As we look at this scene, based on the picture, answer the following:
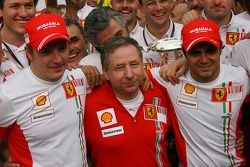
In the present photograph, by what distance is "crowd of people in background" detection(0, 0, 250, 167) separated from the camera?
335 centimetres

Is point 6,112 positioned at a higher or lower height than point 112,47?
lower

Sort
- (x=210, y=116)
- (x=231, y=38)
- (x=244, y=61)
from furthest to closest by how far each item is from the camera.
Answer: (x=231, y=38)
(x=244, y=61)
(x=210, y=116)

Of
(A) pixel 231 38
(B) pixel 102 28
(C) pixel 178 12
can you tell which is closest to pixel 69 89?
(B) pixel 102 28

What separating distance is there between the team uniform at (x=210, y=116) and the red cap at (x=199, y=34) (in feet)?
0.79

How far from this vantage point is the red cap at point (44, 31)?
3305 millimetres

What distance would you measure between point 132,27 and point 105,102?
6.25 ft

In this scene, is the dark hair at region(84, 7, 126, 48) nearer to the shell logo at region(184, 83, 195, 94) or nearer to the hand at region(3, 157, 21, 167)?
the shell logo at region(184, 83, 195, 94)

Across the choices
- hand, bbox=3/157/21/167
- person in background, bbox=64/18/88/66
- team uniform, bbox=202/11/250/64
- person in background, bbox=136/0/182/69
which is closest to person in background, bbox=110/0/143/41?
person in background, bbox=136/0/182/69

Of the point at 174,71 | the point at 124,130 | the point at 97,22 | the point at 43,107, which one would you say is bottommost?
the point at 124,130

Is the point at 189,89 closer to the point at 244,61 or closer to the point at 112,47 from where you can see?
the point at 244,61

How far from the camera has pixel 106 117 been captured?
11.8 ft

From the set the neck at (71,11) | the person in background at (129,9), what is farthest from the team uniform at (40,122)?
the neck at (71,11)

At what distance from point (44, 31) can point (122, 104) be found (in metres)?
0.76

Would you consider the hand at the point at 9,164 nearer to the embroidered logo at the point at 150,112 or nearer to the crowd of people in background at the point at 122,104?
the crowd of people in background at the point at 122,104
